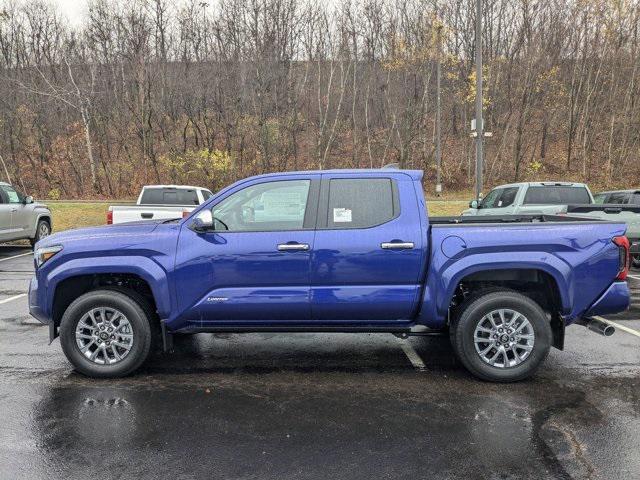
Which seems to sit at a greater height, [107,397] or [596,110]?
[596,110]

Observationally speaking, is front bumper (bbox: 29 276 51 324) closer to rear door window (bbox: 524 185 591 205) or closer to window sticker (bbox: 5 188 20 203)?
window sticker (bbox: 5 188 20 203)

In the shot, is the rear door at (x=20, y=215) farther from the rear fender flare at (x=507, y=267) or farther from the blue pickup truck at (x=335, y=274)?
the rear fender flare at (x=507, y=267)

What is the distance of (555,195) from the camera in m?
12.2

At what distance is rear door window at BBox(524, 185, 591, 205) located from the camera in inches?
479

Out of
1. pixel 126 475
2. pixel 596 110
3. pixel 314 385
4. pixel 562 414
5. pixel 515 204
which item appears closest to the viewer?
pixel 126 475

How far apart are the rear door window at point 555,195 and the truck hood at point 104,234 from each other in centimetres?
974

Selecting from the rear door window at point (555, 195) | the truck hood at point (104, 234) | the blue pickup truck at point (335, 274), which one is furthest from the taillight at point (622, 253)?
the rear door window at point (555, 195)

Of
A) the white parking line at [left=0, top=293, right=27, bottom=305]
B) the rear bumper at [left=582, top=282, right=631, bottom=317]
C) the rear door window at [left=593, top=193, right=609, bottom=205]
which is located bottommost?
the white parking line at [left=0, top=293, right=27, bottom=305]

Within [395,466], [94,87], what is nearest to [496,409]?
[395,466]

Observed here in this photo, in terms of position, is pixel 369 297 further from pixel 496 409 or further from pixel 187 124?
pixel 187 124

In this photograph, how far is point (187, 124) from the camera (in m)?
31.6

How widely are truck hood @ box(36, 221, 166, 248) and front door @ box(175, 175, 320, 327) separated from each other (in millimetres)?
425

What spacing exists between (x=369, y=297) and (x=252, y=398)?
1.34m

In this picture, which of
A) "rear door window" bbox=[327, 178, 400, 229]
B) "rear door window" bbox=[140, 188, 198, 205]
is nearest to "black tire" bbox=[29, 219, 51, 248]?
"rear door window" bbox=[140, 188, 198, 205]
